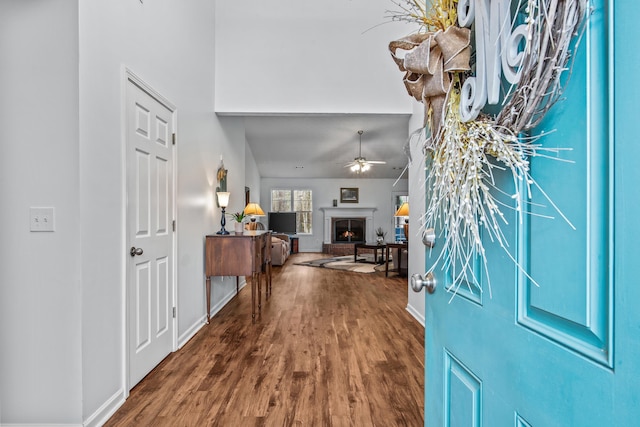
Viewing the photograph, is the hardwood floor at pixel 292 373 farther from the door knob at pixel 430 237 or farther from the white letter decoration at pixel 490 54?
the white letter decoration at pixel 490 54

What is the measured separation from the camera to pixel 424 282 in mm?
1136

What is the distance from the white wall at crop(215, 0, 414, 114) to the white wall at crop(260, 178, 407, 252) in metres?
6.96

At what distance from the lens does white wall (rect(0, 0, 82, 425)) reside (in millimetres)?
1764

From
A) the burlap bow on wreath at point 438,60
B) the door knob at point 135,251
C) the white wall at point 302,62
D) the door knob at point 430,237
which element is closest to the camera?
the burlap bow on wreath at point 438,60

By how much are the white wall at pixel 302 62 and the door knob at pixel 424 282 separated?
315 centimetres

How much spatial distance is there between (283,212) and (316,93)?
7022 millimetres

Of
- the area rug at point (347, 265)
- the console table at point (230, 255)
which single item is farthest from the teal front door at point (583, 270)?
the area rug at point (347, 265)

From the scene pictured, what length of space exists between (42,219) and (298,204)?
9.21 m

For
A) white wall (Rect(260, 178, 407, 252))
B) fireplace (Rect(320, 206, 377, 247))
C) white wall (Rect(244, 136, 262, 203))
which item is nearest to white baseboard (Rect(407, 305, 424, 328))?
white wall (Rect(244, 136, 262, 203))

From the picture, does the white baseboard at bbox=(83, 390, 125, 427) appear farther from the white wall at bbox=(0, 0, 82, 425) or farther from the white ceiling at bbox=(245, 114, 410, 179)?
the white ceiling at bbox=(245, 114, 410, 179)

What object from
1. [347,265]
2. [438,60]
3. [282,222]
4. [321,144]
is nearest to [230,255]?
[438,60]

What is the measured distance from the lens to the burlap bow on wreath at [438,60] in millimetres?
793

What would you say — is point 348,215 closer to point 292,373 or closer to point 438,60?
point 292,373

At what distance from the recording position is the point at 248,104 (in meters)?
3.97
